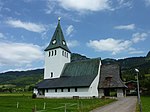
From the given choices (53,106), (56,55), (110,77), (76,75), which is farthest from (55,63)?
(53,106)

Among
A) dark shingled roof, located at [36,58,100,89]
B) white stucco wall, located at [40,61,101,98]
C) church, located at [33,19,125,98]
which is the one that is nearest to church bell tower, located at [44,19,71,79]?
church, located at [33,19,125,98]

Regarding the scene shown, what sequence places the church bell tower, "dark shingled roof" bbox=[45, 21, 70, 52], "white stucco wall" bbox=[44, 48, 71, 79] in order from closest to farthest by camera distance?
1. "white stucco wall" bbox=[44, 48, 71, 79]
2. the church bell tower
3. "dark shingled roof" bbox=[45, 21, 70, 52]

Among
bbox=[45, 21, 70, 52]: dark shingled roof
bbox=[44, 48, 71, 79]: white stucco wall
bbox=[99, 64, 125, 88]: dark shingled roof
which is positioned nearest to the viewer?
bbox=[99, 64, 125, 88]: dark shingled roof

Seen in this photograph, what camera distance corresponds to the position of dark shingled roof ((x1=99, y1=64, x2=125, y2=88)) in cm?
4774

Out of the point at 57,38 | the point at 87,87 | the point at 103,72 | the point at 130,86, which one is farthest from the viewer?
the point at 130,86

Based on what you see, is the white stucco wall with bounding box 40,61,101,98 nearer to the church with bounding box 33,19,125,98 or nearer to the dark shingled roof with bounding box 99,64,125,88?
the church with bounding box 33,19,125,98

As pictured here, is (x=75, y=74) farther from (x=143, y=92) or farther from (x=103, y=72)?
(x=143, y=92)

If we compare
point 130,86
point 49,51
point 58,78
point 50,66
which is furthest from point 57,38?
point 130,86

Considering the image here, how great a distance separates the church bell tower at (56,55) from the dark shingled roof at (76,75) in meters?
1.62

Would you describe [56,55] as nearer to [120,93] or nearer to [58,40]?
[58,40]

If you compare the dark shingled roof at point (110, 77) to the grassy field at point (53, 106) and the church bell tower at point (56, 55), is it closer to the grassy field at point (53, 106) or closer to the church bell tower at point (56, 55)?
the church bell tower at point (56, 55)

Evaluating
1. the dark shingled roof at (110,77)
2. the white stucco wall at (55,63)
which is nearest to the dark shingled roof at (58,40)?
the white stucco wall at (55,63)

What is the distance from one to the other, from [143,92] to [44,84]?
25.4 m

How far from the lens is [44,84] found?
55500mm
